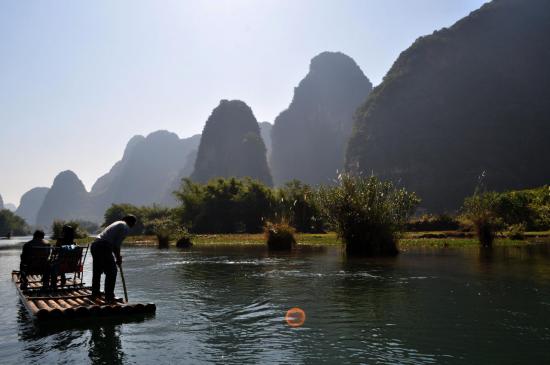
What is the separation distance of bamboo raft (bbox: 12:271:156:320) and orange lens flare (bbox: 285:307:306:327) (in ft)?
12.3

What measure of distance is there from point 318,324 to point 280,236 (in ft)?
84.9

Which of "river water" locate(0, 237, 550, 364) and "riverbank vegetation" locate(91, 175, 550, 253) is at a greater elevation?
"riverbank vegetation" locate(91, 175, 550, 253)

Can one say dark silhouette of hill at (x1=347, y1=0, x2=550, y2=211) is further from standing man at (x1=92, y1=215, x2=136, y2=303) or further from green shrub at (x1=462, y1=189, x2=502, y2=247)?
standing man at (x1=92, y1=215, x2=136, y2=303)

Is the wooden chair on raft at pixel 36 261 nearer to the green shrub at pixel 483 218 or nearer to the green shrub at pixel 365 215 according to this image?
the green shrub at pixel 365 215

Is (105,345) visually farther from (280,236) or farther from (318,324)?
(280,236)

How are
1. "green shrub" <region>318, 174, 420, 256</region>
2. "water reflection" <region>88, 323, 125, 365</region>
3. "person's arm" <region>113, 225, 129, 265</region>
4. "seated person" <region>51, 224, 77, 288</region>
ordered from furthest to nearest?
"green shrub" <region>318, 174, 420, 256</region> → "seated person" <region>51, 224, 77, 288</region> → "person's arm" <region>113, 225, 129, 265</region> → "water reflection" <region>88, 323, 125, 365</region>

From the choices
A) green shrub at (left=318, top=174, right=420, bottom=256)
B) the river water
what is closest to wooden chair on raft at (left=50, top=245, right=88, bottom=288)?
the river water

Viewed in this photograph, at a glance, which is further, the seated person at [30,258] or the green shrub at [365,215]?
the green shrub at [365,215]

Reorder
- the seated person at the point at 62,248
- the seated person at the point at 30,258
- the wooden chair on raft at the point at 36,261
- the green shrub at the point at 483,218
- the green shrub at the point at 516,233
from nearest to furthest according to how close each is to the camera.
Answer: the seated person at the point at 62,248
the seated person at the point at 30,258
the wooden chair on raft at the point at 36,261
the green shrub at the point at 483,218
the green shrub at the point at 516,233

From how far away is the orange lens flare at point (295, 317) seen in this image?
11.4m

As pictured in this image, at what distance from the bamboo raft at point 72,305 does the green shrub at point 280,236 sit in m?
22.7

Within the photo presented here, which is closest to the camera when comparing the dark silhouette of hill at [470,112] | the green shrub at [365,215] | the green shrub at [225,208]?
the green shrub at [365,215]

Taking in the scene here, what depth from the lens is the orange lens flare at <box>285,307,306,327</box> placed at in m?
11.4

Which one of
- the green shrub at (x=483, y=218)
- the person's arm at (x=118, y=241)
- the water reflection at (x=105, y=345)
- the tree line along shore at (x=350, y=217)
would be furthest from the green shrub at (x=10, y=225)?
the water reflection at (x=105, y=345)
